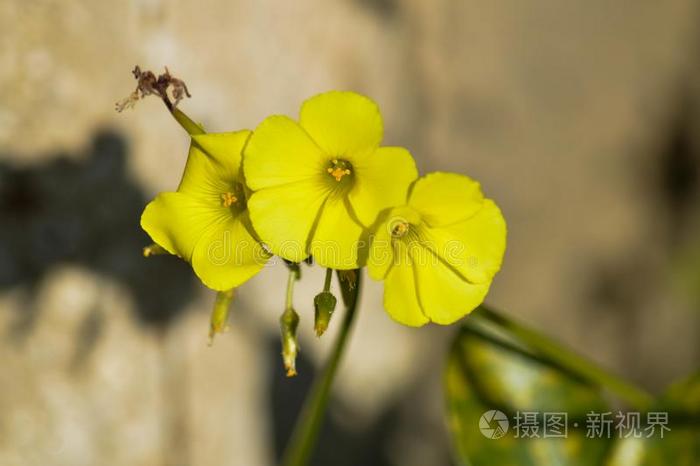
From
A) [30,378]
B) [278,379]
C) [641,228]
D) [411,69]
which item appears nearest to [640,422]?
[278,379]

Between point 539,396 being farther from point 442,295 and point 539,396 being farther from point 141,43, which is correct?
point 141,43

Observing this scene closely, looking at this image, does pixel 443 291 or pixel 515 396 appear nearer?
pixel 443 291

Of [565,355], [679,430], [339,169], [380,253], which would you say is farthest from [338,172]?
[679,430]

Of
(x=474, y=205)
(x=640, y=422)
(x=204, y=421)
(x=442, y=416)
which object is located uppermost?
(x=474, y=205)

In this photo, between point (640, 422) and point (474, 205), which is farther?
point (640, 422)

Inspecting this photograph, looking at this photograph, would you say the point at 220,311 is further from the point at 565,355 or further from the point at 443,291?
the point at 565,355

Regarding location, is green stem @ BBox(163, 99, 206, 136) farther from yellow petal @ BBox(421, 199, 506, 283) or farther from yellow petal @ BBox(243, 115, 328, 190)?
yellow petal @ BBox(421, 199, 506, 283)

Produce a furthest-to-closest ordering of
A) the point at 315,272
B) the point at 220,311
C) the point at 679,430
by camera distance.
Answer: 1. the point at 315,272
2. the point at 679,430
3. the point at 220,311
